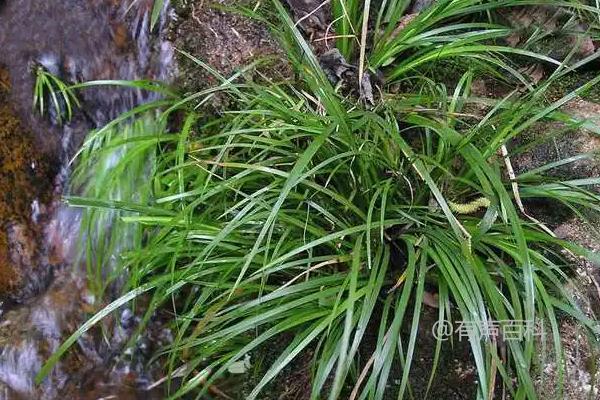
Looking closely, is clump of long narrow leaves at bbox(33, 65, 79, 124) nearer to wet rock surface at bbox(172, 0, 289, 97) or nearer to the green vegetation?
the green vegetation

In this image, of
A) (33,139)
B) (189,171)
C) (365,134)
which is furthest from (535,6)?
(33,139)

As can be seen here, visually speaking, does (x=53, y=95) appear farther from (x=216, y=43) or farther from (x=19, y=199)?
(x=216, y=43)

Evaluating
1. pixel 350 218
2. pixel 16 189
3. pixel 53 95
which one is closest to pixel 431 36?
pixel 350 218

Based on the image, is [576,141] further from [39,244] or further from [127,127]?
[39,244]

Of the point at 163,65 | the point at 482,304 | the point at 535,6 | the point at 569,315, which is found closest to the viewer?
the point at 482,304

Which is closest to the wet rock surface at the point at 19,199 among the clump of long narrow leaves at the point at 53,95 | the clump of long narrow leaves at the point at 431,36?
the clump of long narrow leaves at the point at 53,95

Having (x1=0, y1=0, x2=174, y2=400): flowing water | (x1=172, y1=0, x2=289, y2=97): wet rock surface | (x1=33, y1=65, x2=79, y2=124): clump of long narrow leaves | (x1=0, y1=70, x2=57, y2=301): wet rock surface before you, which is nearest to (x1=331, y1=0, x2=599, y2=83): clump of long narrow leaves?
(x1=172, y1=0, x2=289, y2=97): wet rock surface
